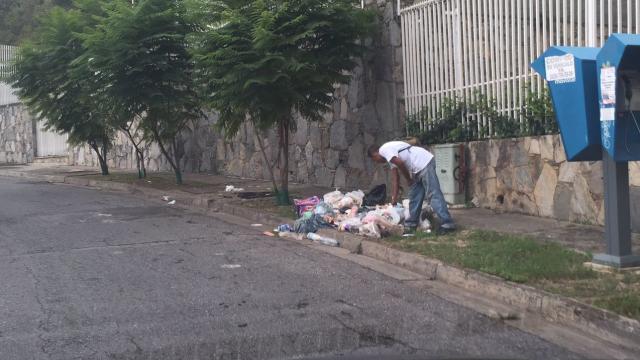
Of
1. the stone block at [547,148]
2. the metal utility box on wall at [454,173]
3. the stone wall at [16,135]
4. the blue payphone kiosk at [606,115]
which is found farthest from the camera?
the stone wall at [16,135]

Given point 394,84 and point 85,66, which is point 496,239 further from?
point 85,66

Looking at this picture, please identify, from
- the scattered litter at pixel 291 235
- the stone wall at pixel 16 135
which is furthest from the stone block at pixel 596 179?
the stone wall at pixel 16 135

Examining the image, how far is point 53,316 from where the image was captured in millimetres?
6086

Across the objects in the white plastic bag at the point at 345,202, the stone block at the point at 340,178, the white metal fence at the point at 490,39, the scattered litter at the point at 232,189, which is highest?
the white metal fence at the point at 490,39

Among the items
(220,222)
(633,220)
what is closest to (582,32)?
(633,220)

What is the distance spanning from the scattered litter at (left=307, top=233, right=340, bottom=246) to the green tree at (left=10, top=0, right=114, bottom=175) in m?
9.53

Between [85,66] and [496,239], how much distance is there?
35.6ft

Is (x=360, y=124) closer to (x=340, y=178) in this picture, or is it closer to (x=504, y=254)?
(x=340, y=178)

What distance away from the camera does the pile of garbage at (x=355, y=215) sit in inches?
370

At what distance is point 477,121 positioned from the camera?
11.3 meters

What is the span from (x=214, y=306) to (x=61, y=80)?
48.1 feet

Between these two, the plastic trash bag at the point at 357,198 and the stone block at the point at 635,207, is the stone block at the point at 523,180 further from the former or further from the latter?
the plastic trash bag at the point at 357,198

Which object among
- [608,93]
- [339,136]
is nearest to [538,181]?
[608,93]

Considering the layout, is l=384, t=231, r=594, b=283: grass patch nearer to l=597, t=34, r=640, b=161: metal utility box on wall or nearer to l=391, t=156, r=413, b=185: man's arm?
l=391, t=156, r=413, b=185: man's arm
